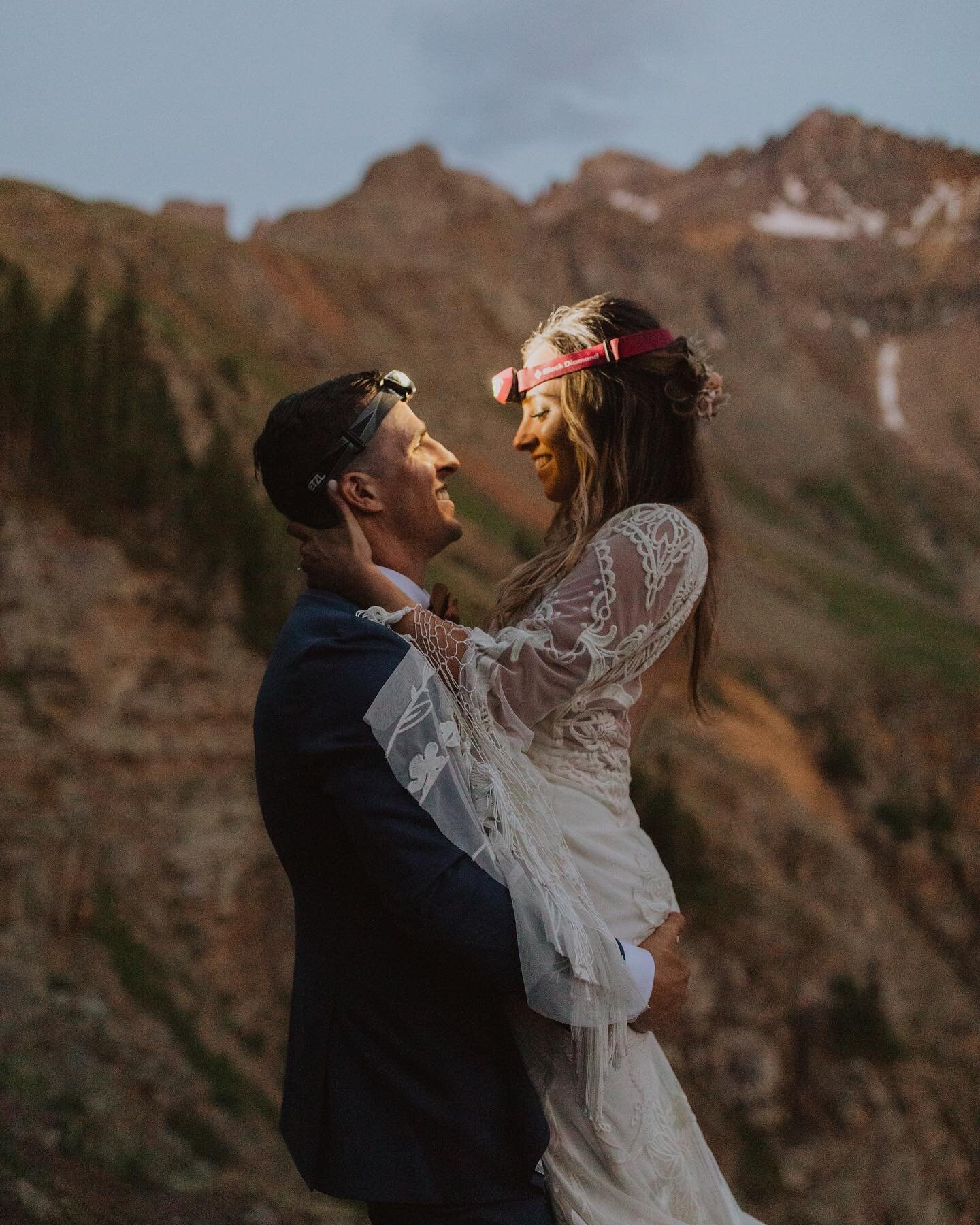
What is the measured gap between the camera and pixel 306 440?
103 inches

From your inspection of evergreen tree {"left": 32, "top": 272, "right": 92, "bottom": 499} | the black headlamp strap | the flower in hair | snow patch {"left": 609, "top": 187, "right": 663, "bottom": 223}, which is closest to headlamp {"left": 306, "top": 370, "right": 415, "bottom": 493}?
the black headlamp strap

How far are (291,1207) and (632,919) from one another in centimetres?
435

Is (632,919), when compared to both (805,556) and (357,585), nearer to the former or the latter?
(357,585)

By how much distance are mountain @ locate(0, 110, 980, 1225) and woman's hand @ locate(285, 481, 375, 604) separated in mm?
1169

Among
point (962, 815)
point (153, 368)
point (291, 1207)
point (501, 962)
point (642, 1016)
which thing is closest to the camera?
point (501, 962)

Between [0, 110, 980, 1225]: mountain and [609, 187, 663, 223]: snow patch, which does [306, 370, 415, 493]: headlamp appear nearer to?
[0, 110, 980, 1225]: mountain

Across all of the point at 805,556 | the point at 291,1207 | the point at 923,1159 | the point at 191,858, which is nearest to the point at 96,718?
the point at 191,858

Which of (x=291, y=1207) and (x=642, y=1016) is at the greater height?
(x=642, y=1016)

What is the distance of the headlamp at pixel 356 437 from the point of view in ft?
8.50

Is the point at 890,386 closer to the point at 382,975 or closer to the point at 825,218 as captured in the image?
the point at 825,218

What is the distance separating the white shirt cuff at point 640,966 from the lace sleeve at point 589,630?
1.52 feet

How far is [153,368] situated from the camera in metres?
17.0

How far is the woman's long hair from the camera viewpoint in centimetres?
295

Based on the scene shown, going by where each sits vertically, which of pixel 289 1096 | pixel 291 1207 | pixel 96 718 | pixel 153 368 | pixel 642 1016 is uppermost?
pixel 153 368
